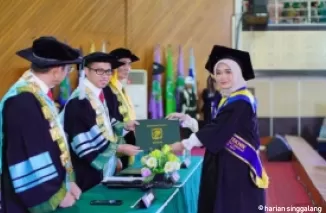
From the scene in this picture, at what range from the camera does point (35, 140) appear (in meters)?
2.31

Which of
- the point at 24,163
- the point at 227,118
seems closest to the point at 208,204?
the point at 227,118

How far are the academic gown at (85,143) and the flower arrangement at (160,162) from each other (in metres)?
0.34

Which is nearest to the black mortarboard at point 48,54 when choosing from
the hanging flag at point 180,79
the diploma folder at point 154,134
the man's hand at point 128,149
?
the diploma folder at point 154,134

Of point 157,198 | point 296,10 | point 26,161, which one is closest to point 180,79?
point 296,10

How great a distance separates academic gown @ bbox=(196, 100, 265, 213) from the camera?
2.72m

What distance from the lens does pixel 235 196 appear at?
272 cm

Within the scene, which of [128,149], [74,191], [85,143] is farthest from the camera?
[128,149]

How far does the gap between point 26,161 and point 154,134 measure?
1017mm

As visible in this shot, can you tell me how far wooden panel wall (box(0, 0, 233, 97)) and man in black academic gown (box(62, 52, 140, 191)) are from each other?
5.03m

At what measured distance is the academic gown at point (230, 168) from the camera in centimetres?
272

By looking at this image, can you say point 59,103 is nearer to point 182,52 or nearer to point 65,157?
point 182,52

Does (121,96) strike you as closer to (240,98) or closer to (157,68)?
(240,98)

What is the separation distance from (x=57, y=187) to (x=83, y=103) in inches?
34.9

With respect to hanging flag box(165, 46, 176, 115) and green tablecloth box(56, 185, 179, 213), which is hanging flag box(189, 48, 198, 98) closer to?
hanging flag box(165, 46, 176, 115)
